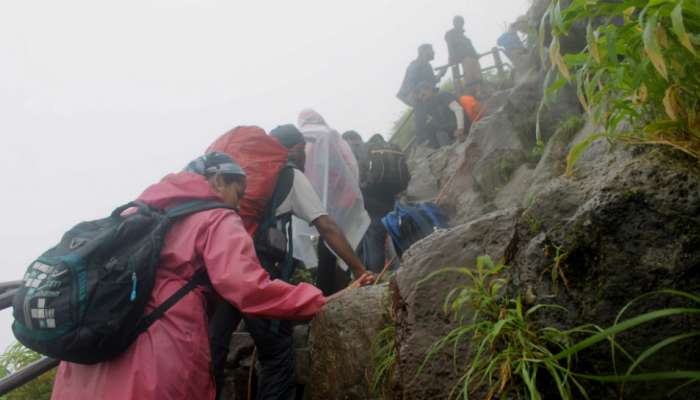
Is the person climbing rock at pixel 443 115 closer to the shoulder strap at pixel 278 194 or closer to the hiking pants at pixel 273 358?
the shoulder strap at pixel 278 194

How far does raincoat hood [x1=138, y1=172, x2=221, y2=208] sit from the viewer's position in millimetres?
2461

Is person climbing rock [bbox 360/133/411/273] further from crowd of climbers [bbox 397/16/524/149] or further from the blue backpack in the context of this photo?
crowd of climbers [bbox 397/16/524/149]

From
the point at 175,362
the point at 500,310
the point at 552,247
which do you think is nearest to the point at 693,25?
the point at 552,247

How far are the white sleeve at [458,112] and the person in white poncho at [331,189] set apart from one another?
495 centimetres

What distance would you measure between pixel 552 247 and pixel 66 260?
204cm

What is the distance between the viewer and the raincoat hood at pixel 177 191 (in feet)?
8.07

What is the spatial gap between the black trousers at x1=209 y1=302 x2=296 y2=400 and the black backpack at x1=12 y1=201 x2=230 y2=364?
88 cm

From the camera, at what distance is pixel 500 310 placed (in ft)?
4.88

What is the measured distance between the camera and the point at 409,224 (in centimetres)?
477

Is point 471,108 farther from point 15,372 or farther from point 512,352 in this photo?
point 15,372

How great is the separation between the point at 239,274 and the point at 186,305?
0.31 m

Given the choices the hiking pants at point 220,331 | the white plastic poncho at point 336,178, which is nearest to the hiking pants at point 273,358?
the hiking pants at point 220,331

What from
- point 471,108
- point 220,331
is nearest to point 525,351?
point 220,331

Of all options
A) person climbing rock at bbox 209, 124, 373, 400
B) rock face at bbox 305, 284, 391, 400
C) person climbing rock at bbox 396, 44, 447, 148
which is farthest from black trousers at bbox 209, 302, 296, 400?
person climbing rock at bbox 396, 44, 447, 148
